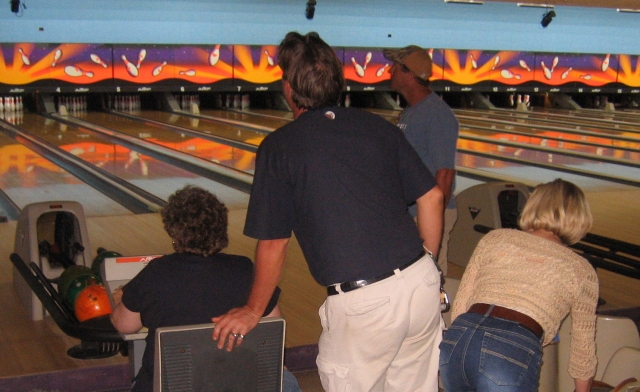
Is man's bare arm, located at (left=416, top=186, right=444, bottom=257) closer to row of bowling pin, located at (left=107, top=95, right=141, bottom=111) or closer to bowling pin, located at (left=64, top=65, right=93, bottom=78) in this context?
bowling pin, located at (left=64, top=65, right=93, bottom=78)

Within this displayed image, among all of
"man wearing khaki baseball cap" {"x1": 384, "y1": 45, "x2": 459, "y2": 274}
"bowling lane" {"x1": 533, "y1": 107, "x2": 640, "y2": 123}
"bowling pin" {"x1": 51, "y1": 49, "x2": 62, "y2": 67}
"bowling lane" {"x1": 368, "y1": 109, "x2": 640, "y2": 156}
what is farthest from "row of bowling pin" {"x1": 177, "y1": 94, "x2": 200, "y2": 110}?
"man wearing khaki baseball cap" {"x1": 384, "y1": 45, "x2": 459, "y2": 274}

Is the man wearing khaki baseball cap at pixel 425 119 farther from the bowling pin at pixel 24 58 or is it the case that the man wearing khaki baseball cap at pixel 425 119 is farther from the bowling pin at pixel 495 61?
the bowling pin at pixel 495 61

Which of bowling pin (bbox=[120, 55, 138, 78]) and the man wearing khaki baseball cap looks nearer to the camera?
the man wearing khaki baseball cap

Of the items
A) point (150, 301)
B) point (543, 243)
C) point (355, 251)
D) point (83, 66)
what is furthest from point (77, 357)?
point (83, 66)

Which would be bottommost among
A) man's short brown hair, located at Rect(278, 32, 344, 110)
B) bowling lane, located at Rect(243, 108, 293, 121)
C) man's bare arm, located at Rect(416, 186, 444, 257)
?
bowling lane, located at Rect(243, 108, 293, 121)

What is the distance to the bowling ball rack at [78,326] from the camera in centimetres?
237

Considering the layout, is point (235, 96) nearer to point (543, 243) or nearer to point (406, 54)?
point (406, 54)

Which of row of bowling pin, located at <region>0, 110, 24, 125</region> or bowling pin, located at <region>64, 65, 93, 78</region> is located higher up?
bowling pin, located at <region>64, 65, 93, 78</region>

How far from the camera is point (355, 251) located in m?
1.60

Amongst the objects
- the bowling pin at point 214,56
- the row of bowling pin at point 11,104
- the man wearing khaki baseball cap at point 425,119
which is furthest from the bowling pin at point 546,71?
the man wearing khaki baseball cap at point 425,119

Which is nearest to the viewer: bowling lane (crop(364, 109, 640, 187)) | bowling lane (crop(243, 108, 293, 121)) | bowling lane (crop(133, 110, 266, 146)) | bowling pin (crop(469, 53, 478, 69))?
bowling lane (crop(364, 109, 640, 187))

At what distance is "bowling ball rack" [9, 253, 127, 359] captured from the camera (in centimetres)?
237

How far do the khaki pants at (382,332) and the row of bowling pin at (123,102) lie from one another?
11.0 metres

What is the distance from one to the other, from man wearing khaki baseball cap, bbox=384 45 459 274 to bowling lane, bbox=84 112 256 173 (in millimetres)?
4226
